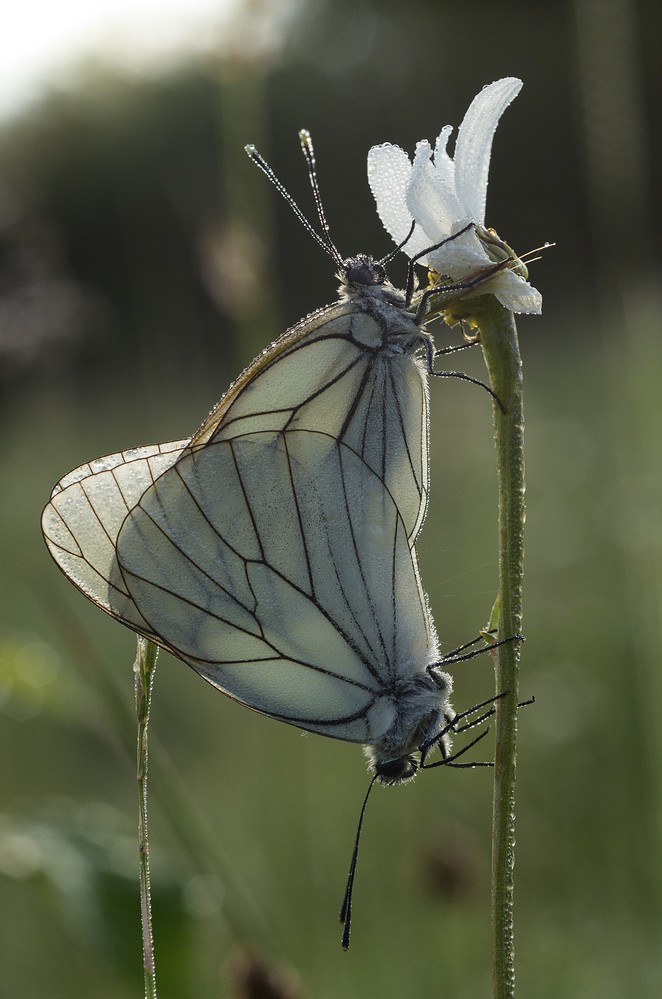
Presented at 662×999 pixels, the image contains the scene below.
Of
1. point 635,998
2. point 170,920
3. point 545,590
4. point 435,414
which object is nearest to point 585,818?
point 635,998

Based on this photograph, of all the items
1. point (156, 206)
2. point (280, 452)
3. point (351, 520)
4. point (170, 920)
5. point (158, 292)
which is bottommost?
point (170, 920)

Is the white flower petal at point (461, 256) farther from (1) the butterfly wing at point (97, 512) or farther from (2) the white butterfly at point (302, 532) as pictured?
(1) the butterfly wing at point (97, 512)

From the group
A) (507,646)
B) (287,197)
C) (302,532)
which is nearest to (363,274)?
(287,197)

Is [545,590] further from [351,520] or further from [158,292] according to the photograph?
[351,520]

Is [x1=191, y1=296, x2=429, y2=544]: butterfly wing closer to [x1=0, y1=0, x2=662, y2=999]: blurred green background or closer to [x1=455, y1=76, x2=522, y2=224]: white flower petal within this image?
[x1=455, y1=76, x2=522, y2=224]: white flower petal

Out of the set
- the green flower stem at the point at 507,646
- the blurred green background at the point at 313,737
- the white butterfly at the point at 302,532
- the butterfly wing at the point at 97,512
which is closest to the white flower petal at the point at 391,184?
the white butterfly at the point at 302,532

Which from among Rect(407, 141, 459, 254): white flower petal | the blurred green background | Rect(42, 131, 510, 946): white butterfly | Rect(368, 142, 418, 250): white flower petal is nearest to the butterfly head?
Rect(42, 131, 510, 946): white butterfly

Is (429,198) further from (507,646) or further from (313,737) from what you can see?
(313,737)
